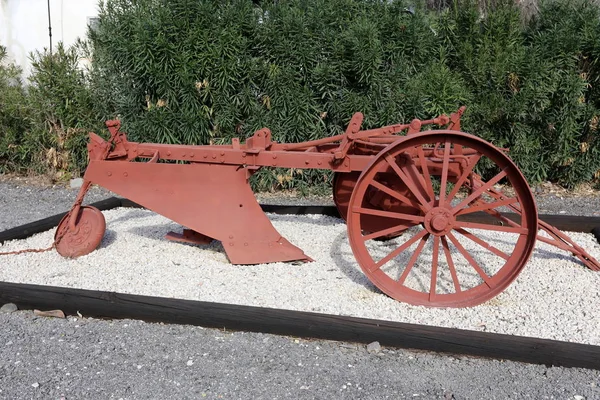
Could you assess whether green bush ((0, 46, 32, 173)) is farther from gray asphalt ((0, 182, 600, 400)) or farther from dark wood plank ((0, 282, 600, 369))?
gray asphalt ((0, 182, 600, 400))

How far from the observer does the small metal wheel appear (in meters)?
4.26

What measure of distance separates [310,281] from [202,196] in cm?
89

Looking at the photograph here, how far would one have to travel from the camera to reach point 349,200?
13.4 feet

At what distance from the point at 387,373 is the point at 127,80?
4.92 meters

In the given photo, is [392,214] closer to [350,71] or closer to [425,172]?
[425,172]

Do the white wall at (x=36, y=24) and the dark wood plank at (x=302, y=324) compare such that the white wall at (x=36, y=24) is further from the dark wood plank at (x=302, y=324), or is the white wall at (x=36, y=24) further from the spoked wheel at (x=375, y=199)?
the dark wood plank at (x=302, y=324)

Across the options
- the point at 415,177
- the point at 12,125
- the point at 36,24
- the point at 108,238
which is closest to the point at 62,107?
the point at 12,125

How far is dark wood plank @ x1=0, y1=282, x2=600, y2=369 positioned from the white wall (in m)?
5.38

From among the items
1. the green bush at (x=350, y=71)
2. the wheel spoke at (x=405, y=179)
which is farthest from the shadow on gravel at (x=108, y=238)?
the wheel spoke at (x=405, y=179)

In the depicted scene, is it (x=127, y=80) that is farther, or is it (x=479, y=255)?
(x=127, y=80)

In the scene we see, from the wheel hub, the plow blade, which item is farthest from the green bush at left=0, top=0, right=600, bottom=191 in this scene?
the wheel hub

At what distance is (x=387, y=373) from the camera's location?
2.88m

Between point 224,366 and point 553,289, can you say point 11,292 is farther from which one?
point 553,289

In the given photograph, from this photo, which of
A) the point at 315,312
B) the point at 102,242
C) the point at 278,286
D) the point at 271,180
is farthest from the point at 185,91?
the point at 315,312
